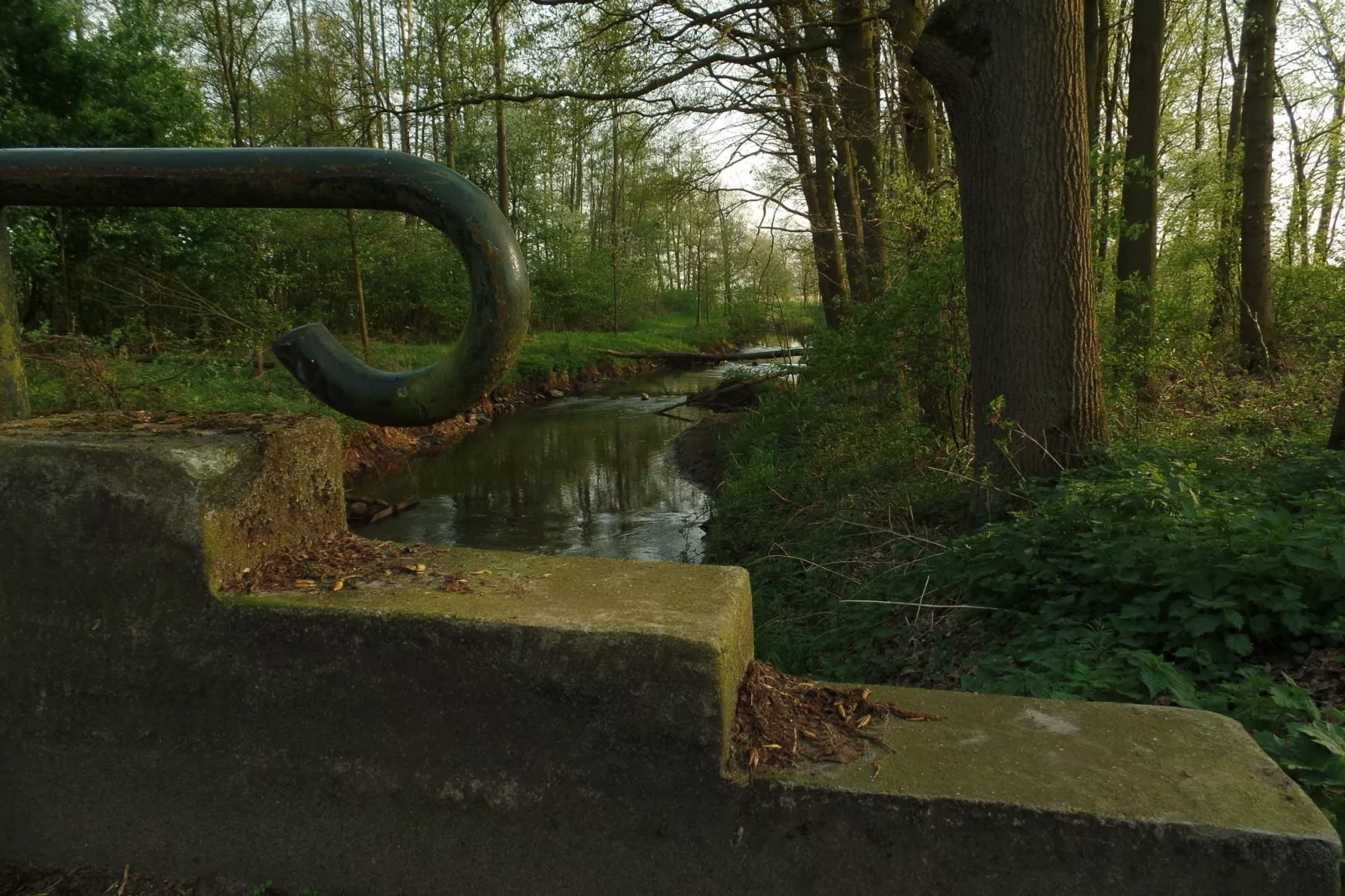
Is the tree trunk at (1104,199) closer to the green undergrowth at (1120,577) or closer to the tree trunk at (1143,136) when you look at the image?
the tree trunk at (1143,136)

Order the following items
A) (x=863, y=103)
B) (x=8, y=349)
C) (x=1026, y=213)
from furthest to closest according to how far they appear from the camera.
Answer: (x=863, y=103) → (x=1026, y=213) → (x=8, y=349)

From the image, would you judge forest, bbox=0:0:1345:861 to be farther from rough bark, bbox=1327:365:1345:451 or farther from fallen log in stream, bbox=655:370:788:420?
fallen log in stream, bbox=655:370:788:420

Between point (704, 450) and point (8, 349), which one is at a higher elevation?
A: point (8, 349)

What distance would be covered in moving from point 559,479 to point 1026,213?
9.47 meters

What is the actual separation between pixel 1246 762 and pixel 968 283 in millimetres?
4165

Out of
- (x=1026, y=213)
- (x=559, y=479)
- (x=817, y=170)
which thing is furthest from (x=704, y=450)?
(x=1026, y=213)

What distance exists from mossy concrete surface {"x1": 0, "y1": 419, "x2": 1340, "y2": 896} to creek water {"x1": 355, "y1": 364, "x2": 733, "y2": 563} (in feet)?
20.0

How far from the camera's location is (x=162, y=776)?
173 cm

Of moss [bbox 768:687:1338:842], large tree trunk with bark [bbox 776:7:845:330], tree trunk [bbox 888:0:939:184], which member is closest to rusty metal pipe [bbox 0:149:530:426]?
moss [bbox 768:687:1338:842]

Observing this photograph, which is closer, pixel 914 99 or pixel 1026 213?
pixel 1026 213

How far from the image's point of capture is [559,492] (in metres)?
12.5

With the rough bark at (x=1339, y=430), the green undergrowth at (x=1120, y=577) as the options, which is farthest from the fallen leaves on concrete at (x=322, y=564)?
the rough bark at (x=1339, y=430)

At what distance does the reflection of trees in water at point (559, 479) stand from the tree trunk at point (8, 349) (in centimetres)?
822

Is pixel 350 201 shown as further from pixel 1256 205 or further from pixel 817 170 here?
pixel 1256 205
